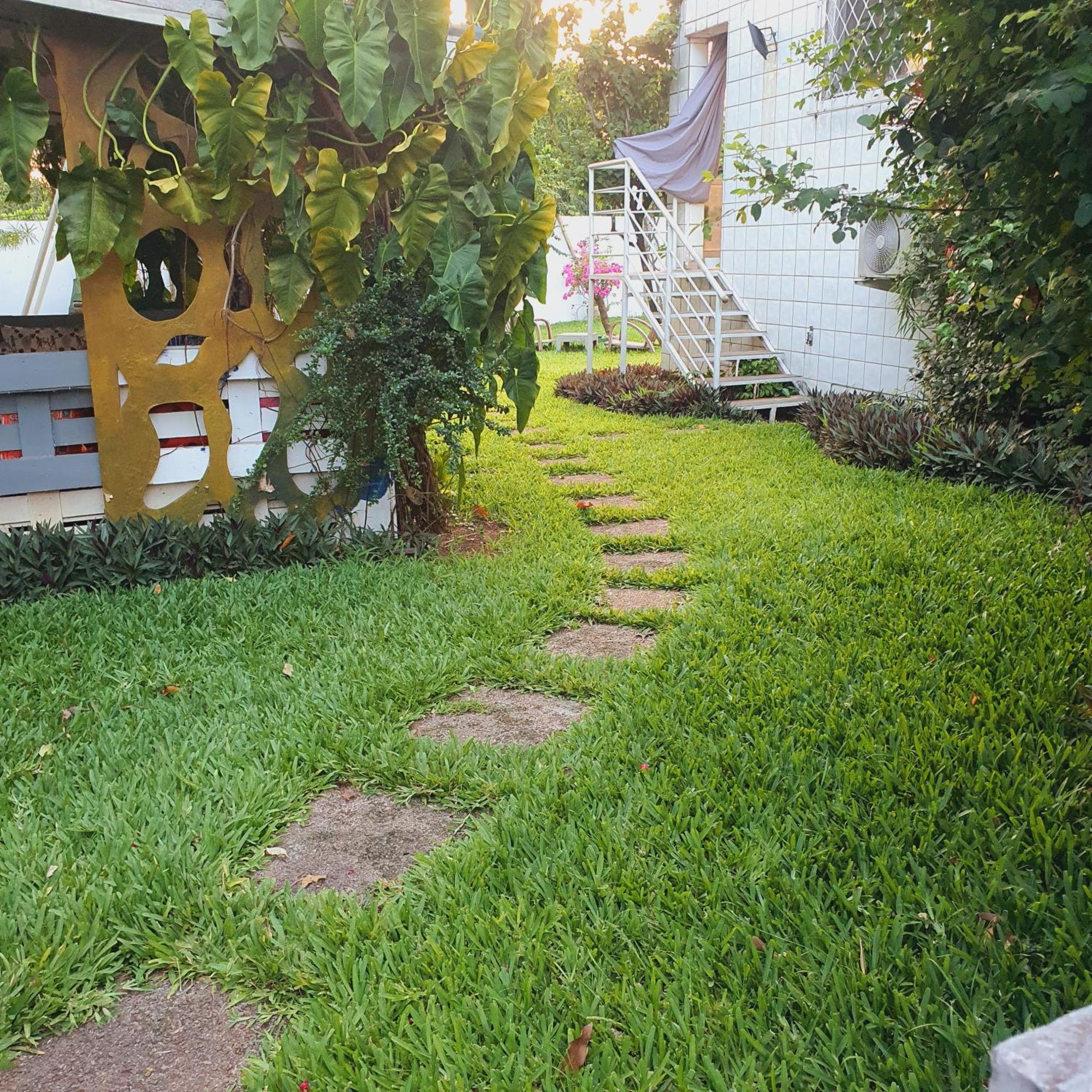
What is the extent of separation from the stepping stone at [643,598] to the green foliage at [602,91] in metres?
13.2

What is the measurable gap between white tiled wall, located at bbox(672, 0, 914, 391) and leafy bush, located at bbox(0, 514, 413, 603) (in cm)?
503

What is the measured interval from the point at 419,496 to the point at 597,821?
9.10 ft

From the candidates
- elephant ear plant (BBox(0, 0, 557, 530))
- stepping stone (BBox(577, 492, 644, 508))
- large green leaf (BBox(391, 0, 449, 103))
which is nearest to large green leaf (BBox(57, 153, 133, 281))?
elephant ear plant (BBox(0, 0, 557, 530))

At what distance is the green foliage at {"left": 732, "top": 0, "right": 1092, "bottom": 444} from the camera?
6.68ft

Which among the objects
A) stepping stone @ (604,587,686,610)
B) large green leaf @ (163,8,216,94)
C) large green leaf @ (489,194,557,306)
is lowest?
stepping stone @ (604,587,686,610)

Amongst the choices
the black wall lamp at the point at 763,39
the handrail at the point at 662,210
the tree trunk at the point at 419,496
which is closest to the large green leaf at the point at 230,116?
the tree trunk at the point at 419,496

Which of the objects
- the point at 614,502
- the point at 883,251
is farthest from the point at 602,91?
the point at 614,502

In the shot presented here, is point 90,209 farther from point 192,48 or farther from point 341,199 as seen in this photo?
point 341,199

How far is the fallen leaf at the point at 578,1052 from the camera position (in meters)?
1.65

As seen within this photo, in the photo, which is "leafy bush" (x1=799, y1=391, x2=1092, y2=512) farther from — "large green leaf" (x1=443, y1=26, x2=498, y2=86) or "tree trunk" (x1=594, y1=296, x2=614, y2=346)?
"tree trunk" (x1=594, y1=296, x2=614, y2=346)

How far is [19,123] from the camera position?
371 cm

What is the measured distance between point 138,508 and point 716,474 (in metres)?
3.42

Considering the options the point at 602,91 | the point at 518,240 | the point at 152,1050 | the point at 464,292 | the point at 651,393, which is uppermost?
the point at 602,91

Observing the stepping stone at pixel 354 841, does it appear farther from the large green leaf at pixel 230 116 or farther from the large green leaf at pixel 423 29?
the large green leaf at pixel 423 29
